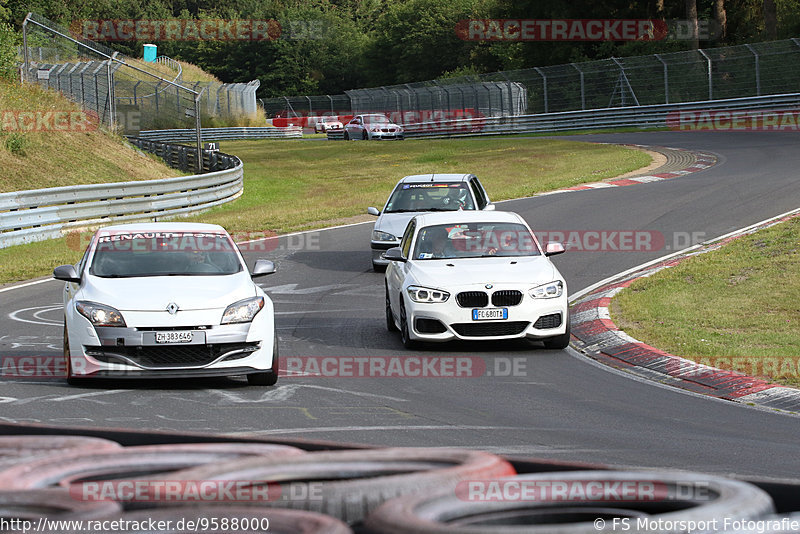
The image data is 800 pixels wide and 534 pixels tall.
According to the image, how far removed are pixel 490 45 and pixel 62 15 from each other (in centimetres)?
3658

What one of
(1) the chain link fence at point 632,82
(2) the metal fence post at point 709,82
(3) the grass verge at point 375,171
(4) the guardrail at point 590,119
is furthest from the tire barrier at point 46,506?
(2) the metal fence post at point 709,82

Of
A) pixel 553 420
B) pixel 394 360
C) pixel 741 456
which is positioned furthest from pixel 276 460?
pixel 394 360

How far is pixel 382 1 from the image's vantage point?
482 feet

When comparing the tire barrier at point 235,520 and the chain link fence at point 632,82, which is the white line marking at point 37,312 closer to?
the tire barrier at point 235,520

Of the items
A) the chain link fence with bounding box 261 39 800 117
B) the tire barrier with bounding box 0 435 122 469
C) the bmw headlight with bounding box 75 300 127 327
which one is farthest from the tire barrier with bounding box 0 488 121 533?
the chain link fence with bounding box 261 39 800 117

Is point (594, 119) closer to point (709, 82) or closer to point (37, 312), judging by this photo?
point (709, 82)

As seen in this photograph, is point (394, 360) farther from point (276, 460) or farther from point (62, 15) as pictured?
point (62, 15)

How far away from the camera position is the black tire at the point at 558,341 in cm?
1210

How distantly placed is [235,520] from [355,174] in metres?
37.0

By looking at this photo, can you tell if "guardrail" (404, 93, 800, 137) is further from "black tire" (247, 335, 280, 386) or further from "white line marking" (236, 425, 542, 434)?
"white line marking" (236, 425, 542, 434)

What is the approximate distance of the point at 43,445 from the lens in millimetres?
4461

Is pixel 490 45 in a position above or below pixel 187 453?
above

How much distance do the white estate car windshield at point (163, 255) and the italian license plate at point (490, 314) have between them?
8.97ft

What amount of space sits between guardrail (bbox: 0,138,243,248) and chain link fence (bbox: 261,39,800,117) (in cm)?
2588
